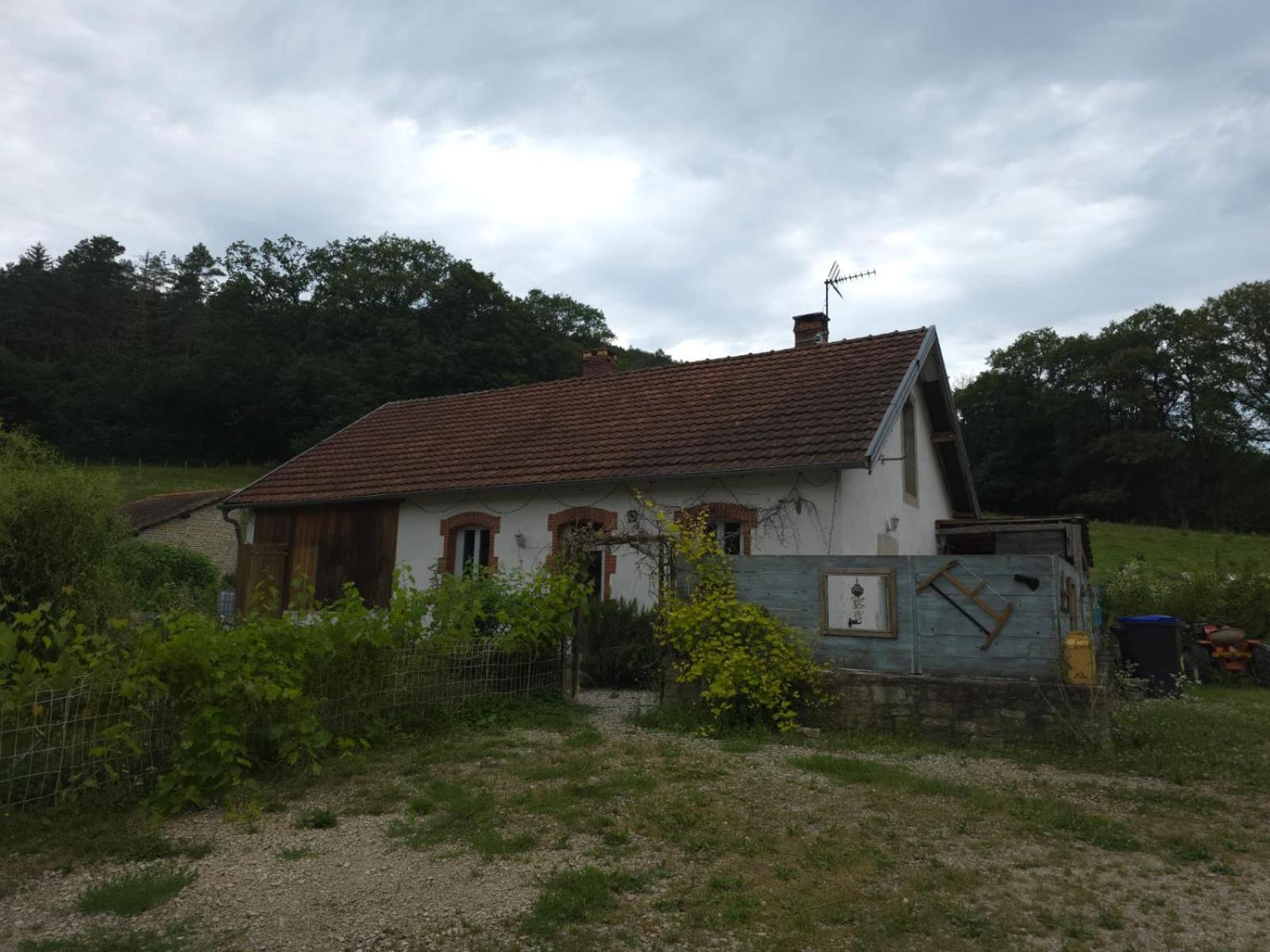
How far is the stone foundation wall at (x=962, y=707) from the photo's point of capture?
759 centimetres

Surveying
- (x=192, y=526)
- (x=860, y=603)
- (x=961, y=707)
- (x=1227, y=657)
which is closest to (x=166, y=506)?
(x=192, y=526)

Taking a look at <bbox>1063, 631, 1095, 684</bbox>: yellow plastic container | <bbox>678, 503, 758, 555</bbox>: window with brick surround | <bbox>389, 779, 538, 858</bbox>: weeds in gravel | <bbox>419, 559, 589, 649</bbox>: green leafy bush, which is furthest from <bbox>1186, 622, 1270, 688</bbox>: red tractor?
<bbox>389, 779, 538, 858</bbox>: weeds in gravel

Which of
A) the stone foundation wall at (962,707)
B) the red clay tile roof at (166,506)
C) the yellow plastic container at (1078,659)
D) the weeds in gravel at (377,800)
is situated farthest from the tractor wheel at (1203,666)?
the red clay tile roof at (166,506)

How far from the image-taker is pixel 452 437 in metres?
17.7

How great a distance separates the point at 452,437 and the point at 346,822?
12.7 meters

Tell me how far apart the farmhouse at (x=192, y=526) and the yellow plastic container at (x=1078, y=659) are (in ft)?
92.3

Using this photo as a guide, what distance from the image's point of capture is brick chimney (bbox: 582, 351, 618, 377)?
1986cm

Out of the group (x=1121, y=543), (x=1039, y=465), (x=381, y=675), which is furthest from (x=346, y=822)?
(x=1039, y=465)

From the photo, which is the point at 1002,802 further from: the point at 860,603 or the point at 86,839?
the point at 86,839

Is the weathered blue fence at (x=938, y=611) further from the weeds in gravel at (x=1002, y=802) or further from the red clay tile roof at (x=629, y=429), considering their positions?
Result: the red clay tile roof at (x=629, y=429)

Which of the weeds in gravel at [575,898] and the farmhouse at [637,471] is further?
the farmhouse at [637,471]

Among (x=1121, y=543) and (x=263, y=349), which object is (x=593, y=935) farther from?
(x=263, y=349)

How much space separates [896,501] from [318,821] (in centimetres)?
1073

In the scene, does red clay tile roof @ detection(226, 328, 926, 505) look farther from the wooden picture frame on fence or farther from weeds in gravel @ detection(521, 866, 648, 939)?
weeds in gravel @ detection(521, 866, 648, 939)
